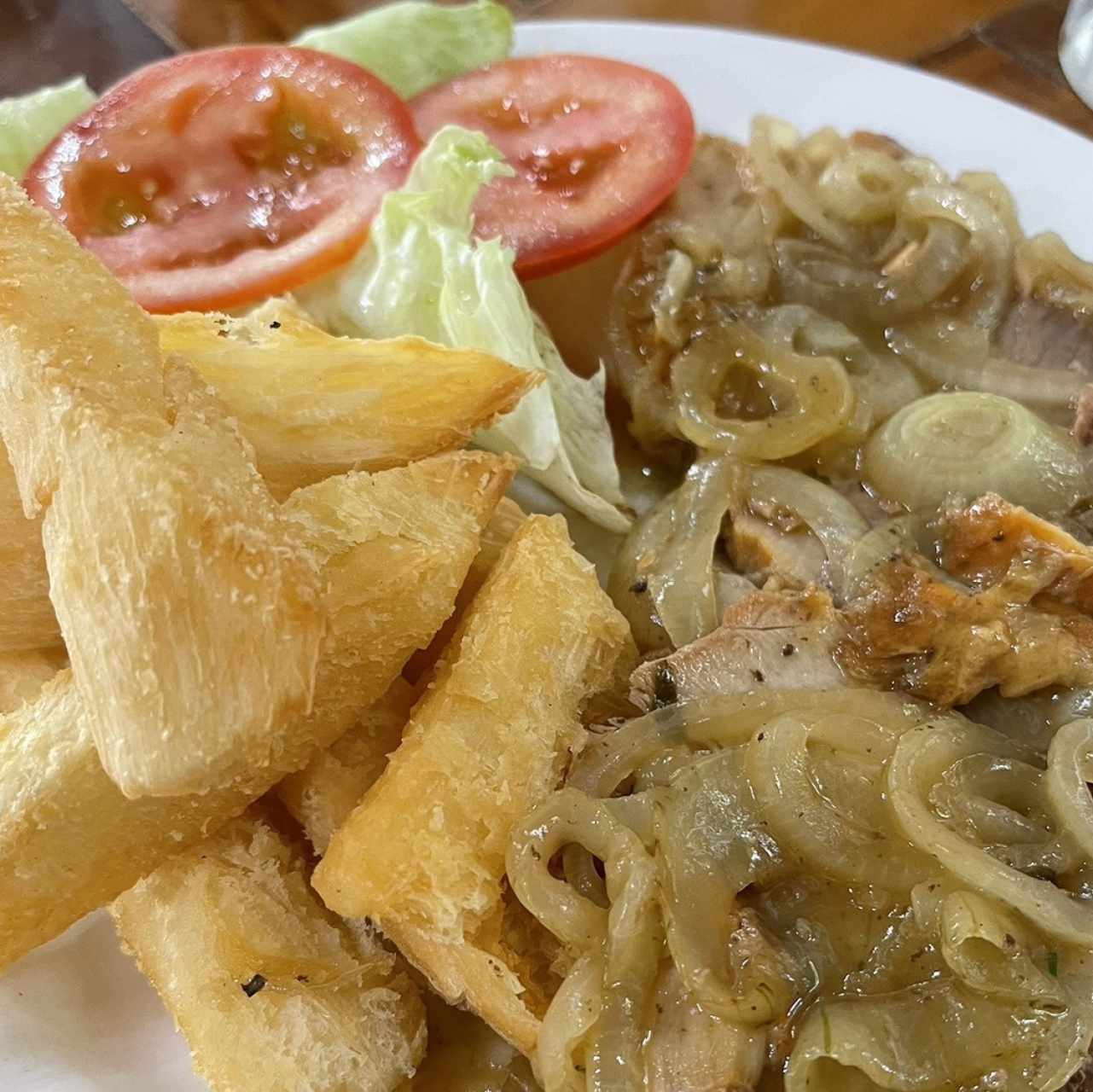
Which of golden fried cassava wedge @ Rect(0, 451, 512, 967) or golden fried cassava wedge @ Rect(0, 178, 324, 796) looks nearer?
golden fried cassava wedge @ Rect(0, 178, 324, 796)

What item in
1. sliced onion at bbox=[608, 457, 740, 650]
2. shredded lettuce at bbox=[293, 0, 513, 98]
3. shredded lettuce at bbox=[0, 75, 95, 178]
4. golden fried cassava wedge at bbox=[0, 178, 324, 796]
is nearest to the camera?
golden fried cassava wedge at bbox=[0, 178, 324, 796]

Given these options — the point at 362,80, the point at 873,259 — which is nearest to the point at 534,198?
the point at 362,80

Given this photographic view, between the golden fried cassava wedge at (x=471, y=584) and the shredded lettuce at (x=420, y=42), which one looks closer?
the golden fried cassava wedge at (x=471, y=584)

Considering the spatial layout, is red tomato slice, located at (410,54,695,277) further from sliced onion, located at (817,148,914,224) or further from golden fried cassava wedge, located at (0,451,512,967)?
golden fried cassava wedge, located at (0,451,512,967)

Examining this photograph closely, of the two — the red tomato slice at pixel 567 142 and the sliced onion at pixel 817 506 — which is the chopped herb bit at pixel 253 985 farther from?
the red tomato slice at pixel 567 142

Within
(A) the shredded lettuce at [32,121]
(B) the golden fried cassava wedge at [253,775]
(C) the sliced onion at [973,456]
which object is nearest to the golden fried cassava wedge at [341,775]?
(B) the golden fried cassava wedge at [253,775]

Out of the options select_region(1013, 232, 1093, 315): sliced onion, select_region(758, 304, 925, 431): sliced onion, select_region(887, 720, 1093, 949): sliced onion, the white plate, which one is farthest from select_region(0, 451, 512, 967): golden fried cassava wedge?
select_region(1013, 232, 1093, 315): sliced onion

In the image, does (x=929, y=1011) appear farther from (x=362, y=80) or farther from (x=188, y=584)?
(x=362, y=80)
